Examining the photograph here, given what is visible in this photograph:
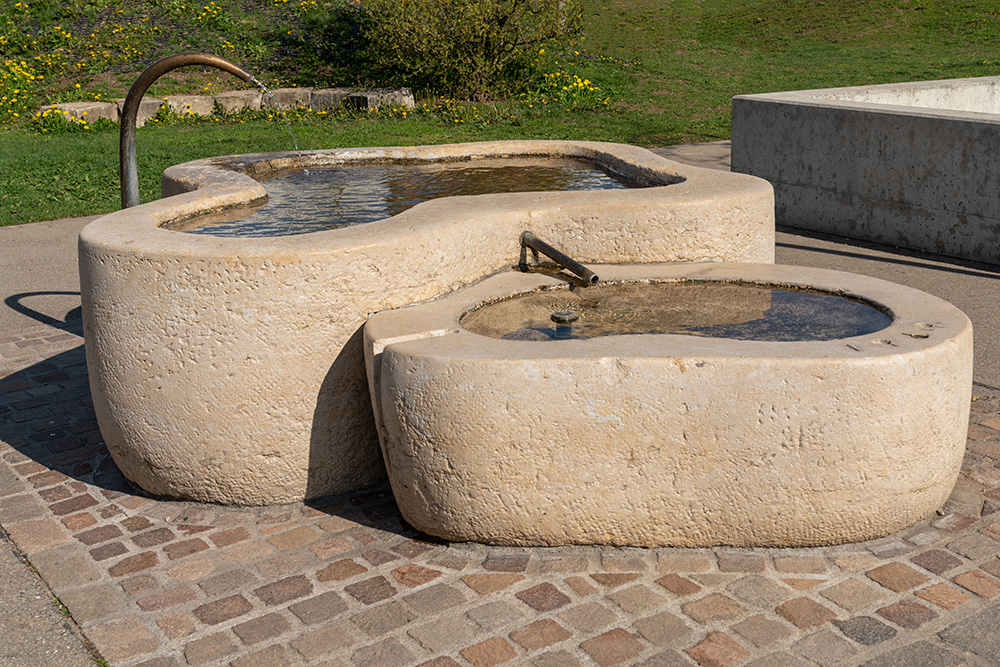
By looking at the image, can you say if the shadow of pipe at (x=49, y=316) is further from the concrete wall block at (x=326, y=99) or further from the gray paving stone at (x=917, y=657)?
the concrete wall block at (x=326, y=99)

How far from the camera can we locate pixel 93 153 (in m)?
11.9

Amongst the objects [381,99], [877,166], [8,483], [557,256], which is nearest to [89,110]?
[381,99]

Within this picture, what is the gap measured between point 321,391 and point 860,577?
216 centimetres

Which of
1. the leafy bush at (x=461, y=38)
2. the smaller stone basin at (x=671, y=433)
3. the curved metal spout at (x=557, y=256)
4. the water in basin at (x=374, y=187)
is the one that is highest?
the leafy bush at (x=461, y=38)

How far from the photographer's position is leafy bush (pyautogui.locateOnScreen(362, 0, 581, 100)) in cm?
1460

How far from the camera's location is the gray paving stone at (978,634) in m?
3.02

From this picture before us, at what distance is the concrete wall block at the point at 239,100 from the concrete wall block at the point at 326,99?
86 centimetres

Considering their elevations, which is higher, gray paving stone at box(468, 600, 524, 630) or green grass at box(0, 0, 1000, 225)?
green grass at box(0, 0, 1000, 225)

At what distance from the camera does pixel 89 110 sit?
1373 centimetres

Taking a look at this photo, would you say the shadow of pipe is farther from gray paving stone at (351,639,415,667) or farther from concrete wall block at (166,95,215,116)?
concrete wall block at (166,95,215,116)

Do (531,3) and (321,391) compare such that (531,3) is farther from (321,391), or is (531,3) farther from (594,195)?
(321,391)

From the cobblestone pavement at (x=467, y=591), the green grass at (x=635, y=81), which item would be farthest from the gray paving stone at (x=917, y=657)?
the green grass at (x=635, y=81)

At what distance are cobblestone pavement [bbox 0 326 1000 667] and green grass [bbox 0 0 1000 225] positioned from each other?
6892 mm

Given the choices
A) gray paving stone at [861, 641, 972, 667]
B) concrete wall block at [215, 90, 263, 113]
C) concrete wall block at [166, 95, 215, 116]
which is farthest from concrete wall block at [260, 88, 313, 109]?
gray paving stone at [861, 641, 972, 667]
